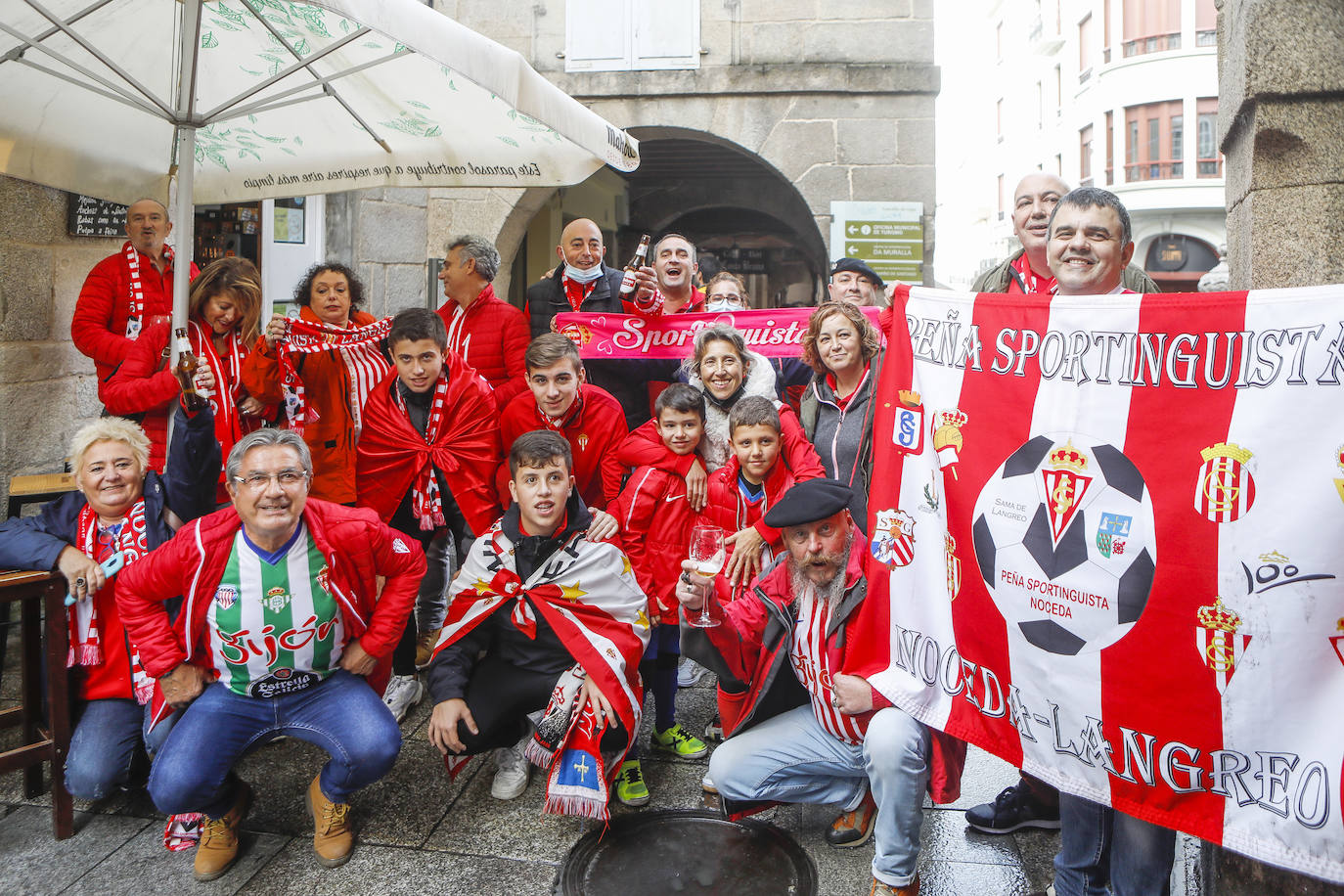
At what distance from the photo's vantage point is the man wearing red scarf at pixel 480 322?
15.7 feet

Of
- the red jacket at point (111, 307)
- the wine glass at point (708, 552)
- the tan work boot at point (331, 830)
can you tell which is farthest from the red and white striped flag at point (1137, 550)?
the red jacket at point (111, 307)

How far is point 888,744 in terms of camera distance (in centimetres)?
275

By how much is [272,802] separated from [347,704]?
618mm

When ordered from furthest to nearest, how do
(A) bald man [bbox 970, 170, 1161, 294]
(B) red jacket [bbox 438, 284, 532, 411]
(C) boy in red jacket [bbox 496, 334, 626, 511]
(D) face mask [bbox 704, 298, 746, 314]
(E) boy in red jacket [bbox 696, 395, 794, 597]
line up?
1. (D) face mask [bbox 704, 298, 746, 314]
2. (B) red jacket [bbox 438, 284, 532, 411]
3. (C) boy in red jacket [bbox 496, 334, 626, 511]
4. (A) bald man [bbox 970, 170, 1161, 294]
5. (E) boy in red jacket [bbox 696, 395, 794, 597]

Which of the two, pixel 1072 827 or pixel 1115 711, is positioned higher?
pixel 1115 711

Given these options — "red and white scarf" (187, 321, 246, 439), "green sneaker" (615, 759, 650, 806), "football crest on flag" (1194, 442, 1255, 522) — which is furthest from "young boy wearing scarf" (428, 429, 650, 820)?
→ "football crest on flag" (1194, 442, 1255, 522)

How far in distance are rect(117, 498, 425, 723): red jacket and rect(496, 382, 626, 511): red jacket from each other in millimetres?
945

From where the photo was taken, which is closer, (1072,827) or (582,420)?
(1072,827)

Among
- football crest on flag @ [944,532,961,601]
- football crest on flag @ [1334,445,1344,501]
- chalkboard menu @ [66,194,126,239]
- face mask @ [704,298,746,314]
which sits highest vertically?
chalkboard menu @ [66,194,126,239]

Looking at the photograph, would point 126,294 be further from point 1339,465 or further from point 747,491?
point 1339,465

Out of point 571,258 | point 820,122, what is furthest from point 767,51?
point 571,258

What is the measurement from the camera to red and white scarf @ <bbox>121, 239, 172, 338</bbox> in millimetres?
4352

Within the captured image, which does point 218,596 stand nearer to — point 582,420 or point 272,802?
point 272,802

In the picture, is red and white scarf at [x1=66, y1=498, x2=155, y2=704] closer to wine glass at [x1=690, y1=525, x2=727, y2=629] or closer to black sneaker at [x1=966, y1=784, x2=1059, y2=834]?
wine glass at [x1=690, y1=525, x2=727, y2=629]
